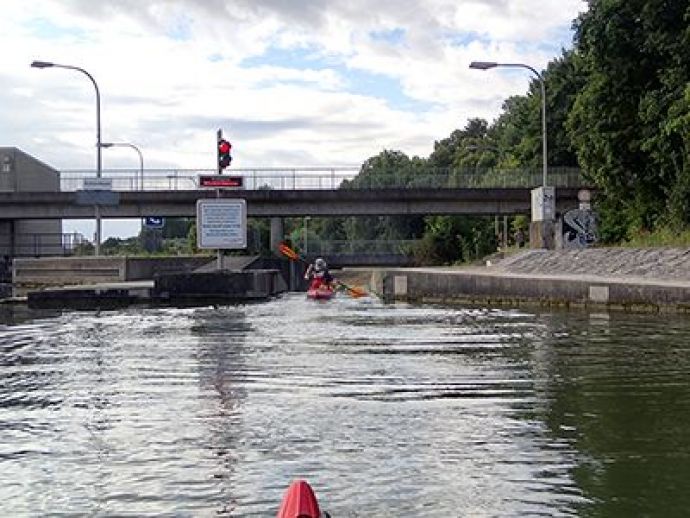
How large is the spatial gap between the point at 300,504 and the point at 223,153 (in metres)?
31.8

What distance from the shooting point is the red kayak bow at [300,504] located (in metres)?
6.25

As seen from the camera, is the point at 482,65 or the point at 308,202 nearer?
the point at 482,65

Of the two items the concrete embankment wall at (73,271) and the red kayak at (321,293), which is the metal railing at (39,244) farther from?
the red kayak at (321,293)

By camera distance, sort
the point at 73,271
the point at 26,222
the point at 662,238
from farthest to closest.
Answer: the point at 26,222
the point at 73,271
the point at 662,238

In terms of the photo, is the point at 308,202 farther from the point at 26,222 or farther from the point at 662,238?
the point at 662,238

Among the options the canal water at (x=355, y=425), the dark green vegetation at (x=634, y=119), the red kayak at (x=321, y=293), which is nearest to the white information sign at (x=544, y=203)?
the dark green vegetation at (x=634, y=119)

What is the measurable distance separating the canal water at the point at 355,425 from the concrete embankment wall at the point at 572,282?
20.3ft

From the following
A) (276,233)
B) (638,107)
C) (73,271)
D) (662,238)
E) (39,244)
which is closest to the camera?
(662,238)

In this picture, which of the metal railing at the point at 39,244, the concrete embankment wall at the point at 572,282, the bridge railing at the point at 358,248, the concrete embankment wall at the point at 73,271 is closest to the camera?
the concrete embankment wall at the point at 572,282

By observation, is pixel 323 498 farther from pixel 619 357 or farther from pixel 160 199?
pixel 160 199

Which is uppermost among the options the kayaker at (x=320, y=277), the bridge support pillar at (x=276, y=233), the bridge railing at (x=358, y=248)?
the bridge support pillar at (x=276, y=233)

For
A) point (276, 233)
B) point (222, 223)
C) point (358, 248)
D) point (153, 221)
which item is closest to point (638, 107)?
point (222, 223)

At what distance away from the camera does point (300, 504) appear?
20.7ft

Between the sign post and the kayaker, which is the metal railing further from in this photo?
the kayaker
